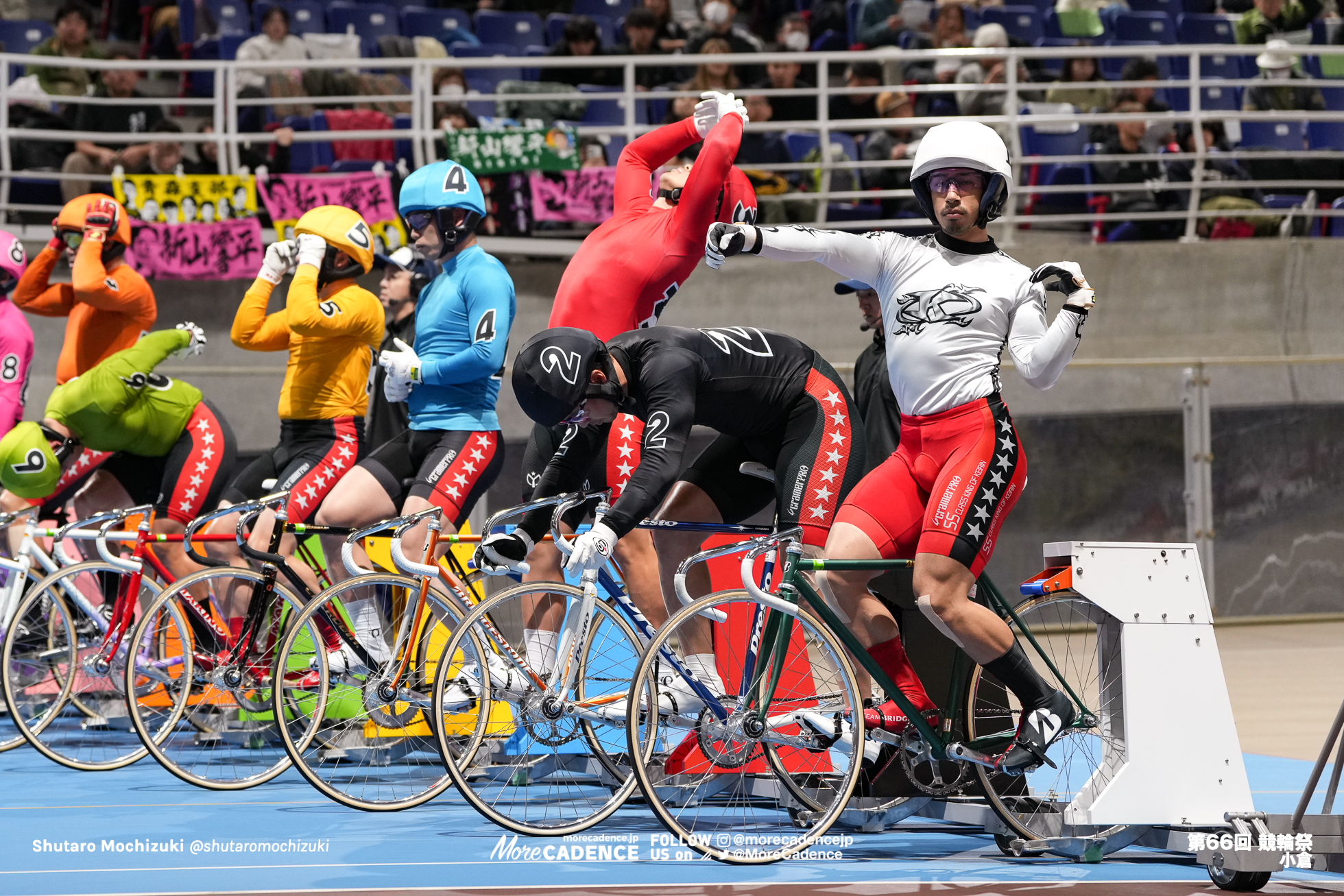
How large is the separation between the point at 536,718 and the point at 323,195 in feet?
23.5

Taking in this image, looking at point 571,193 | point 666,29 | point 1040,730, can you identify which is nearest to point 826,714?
point 1040,730

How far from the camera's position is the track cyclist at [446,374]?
6320 millimetres

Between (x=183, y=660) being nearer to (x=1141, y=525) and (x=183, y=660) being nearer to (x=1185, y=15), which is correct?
(x=1141, y=525)

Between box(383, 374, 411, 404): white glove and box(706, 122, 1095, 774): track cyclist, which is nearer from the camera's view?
box(706, 122, 1095, 774): track cyclist

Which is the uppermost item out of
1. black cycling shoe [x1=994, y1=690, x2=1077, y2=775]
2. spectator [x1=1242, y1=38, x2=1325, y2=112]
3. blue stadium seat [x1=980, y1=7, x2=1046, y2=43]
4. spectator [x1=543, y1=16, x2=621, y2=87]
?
blue stadium seat [x1=980, y1=7, x2=1046, y2=43]

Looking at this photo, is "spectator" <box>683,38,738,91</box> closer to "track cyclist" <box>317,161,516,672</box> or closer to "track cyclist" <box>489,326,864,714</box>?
"track cyclist" <box>317,161,516,672</box>

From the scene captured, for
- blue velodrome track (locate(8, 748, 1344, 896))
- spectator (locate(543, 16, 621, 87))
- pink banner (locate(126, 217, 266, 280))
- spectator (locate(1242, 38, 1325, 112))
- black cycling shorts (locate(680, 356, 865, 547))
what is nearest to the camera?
blue velodrome track (locate(8, 748, 1344, 896))

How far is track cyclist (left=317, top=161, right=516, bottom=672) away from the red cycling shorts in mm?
1983

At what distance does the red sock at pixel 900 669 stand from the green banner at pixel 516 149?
24.3ft

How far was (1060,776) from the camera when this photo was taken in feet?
16.8

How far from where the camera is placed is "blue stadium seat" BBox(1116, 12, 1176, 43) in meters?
15.4

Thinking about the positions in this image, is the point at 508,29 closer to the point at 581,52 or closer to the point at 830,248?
the point at 581,52

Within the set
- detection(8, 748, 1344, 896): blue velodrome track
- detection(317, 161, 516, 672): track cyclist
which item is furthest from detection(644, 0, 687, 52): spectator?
detection(8, 748, 1344, 896): blue velodrome track

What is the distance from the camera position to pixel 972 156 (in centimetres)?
477
